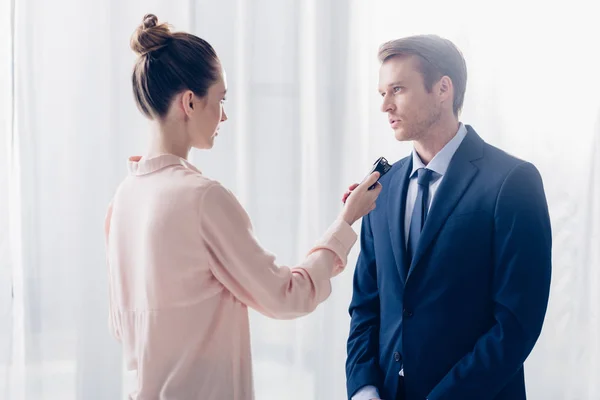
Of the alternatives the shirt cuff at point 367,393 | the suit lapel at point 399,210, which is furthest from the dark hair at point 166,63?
the shirt cuff at point 367,393

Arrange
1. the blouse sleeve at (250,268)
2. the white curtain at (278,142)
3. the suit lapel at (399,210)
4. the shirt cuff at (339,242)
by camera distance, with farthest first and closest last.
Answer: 1. the white curtain at (278,142)
2. the suit lapel at (399,210)
3. the shirt cuff at (339,242)
4. the blouse sleeve at (250,268)

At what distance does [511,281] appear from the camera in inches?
52.5

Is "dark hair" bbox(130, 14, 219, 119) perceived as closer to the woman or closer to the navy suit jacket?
the woman

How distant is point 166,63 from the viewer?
4.07 ft

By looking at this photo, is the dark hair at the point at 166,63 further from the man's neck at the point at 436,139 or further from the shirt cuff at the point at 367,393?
the shirt cuff at the point at 367,393

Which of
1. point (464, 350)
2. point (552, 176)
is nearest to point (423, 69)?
point (464, 350)

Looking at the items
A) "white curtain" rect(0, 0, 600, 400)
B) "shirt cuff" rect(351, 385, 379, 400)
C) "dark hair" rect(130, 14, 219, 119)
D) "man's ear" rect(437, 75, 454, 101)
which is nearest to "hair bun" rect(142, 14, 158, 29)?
"dark hair" rect(130, 14, 219, 119)

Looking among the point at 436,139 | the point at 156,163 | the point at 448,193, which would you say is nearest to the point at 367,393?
the point at 448,193

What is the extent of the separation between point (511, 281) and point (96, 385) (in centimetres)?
159

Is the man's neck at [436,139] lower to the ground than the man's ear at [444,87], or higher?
lower

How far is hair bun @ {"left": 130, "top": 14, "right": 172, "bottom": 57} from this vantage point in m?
1.24

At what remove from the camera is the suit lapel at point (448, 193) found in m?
1.41

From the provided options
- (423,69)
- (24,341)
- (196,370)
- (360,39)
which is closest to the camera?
(196,370)

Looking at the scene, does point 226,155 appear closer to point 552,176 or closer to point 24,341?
point 24,341
